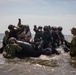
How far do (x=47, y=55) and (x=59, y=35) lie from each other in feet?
9.88

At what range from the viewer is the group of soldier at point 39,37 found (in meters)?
12.0

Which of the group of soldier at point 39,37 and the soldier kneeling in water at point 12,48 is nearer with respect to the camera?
the soldier kneeling in water at point 12,48

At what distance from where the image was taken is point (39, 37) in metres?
14.6

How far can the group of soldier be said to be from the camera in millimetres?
11979

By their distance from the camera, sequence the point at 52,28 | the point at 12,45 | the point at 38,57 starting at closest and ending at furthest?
the point at 12,45, the point at 38,57, the point at 52,28

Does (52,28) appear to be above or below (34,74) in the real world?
above

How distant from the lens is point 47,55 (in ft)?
43.7

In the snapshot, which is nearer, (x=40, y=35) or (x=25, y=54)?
(x=25, y=54)

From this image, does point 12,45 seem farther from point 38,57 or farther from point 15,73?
point 15,73

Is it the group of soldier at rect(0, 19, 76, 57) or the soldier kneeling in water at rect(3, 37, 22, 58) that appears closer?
the soldier kneeling in water at rect(3, 37, 22, 58)

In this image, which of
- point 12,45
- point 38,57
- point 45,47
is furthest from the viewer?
point 45,47

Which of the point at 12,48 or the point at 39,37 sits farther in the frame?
the point at 39,37

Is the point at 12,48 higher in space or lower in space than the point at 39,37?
lower

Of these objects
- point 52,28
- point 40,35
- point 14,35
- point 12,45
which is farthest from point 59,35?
point 12,45
